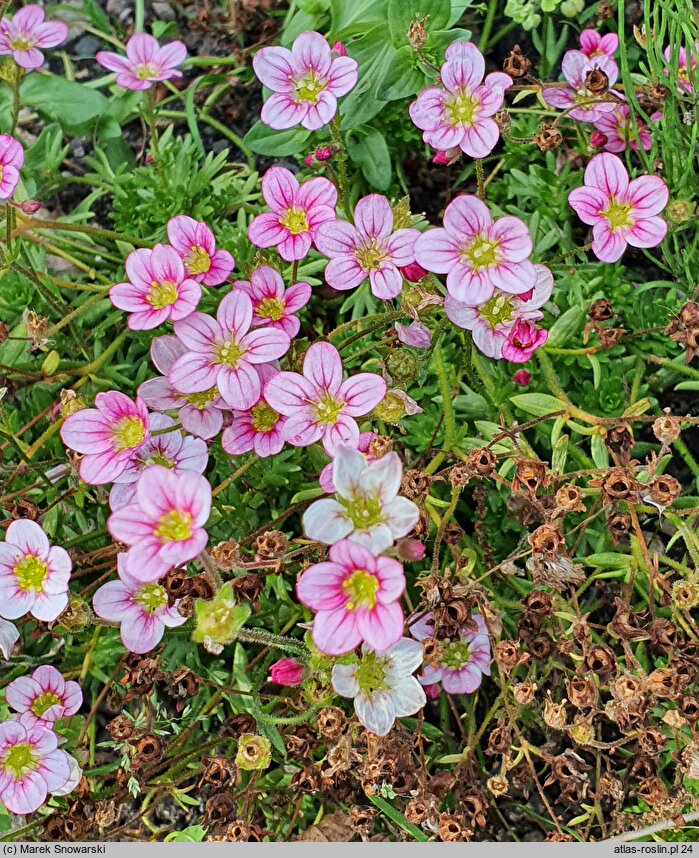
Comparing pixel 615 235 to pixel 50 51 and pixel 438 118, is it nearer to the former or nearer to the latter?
pixel 438 118

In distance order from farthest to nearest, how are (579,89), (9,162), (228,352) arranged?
(579,89) → (9,162) → (228,352)

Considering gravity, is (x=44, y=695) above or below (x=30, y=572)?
below

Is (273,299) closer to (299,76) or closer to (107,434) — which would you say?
(107,434)

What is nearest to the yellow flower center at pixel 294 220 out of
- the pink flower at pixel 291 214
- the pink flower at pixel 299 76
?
the pink flower at pixel 291 214

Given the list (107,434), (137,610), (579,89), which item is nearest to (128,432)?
(107,434)

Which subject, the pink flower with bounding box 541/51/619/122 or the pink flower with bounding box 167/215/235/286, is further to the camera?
the pink flower with bounding box 541/51/619/122

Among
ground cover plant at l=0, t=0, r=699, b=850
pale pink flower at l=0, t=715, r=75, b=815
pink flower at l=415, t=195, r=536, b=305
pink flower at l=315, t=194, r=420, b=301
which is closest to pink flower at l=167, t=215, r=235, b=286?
ground cover plant at l=0, t=0, r=699, b=850

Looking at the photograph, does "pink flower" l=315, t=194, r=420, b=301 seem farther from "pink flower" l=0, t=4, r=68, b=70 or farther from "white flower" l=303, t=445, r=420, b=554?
"pink flower" l=0, t=4, r=68, b=70
